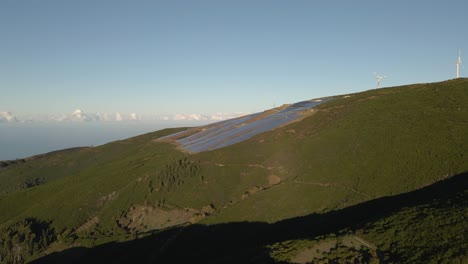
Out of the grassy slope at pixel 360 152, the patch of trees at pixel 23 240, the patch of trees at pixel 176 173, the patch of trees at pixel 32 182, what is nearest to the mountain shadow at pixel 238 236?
the grassy slope at pixel 360 152

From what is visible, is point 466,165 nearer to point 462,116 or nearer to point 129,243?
point 462,116

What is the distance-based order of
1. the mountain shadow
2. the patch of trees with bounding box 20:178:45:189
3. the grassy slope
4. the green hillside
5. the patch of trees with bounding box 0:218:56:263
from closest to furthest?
the mountain shadow
the green hillside
the grassy slope
the patch of trees with bounding box 0:218:56:263
the patch of trees with bounding box 20:178:45:189

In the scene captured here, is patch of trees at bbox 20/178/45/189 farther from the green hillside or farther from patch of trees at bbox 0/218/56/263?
patch of trees at bbox 0/218/56/263

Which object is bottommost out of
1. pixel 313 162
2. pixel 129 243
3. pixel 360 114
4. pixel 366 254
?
pixel 129 243

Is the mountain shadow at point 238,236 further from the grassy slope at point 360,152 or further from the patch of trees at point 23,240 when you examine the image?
the patch of trees at point 23,240

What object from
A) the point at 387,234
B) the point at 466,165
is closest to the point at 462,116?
the point at 466,165

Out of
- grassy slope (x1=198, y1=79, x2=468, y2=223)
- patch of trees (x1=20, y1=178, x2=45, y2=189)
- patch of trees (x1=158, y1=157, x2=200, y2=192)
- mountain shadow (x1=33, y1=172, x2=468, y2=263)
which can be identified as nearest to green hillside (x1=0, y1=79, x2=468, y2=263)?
grassy slope (x1=198, y1=79, x2=468, y2=223)
